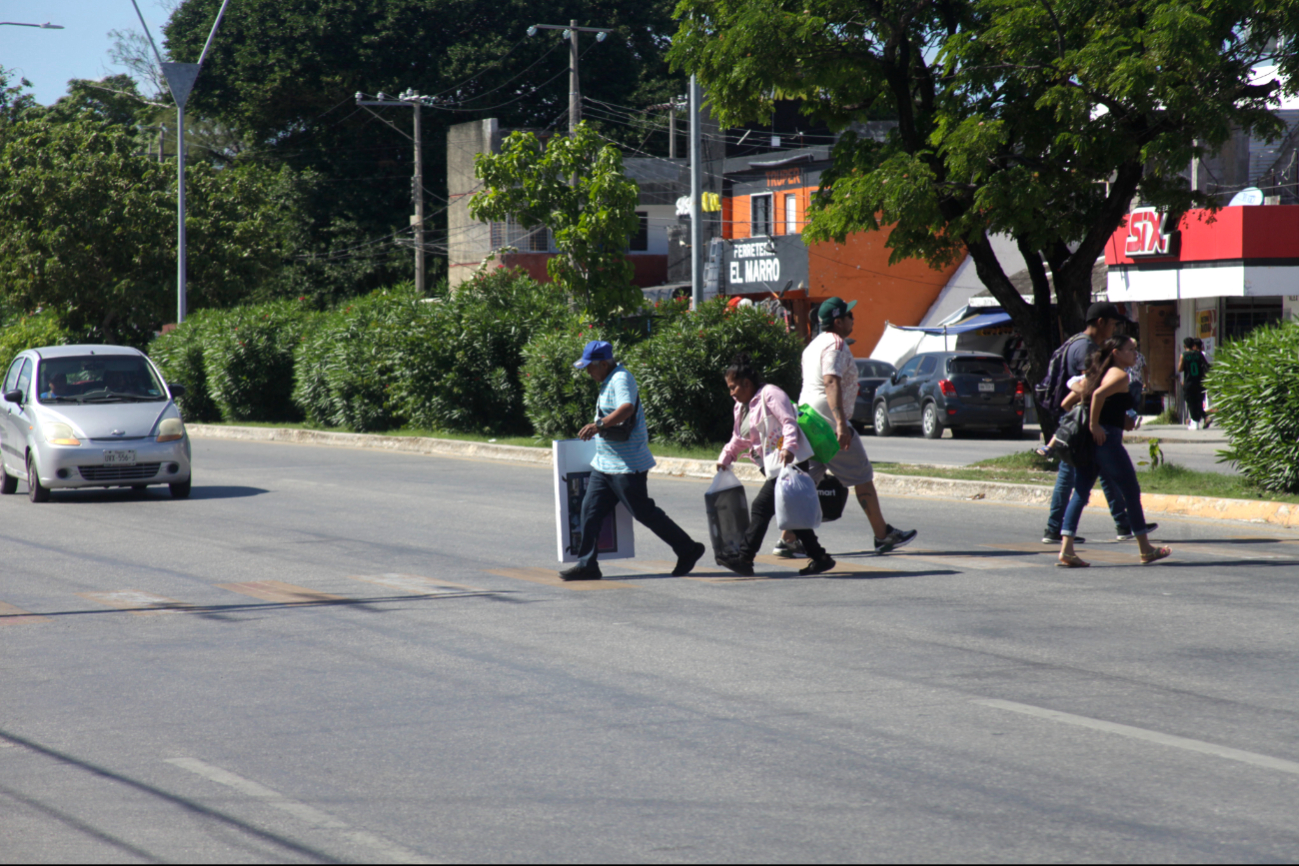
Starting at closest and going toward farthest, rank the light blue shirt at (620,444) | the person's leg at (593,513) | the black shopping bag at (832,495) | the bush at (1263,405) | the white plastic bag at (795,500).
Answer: the white plastic bag at (795,500), the light blue shirt at (620,444), the person's leg at (593,513), the black shopping bag at (832,495), the bush at (1263,405)

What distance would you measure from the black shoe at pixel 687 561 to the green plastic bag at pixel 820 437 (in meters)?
1.05

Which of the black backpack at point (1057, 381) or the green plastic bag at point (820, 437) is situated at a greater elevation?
the black backpack at point (1057, 381)

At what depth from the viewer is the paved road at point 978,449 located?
2064 centimetres

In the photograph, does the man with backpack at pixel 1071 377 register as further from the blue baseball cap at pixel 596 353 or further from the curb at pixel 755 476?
the blue baseball cap at pixel 596 353

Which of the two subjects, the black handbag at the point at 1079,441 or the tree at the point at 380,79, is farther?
the tree at the point at 380,79

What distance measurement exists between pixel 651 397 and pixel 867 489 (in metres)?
10.3

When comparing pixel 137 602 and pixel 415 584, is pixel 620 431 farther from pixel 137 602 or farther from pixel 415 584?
pixel 137 602

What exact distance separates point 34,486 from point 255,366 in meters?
14.4

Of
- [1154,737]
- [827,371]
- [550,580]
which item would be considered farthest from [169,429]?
[1154,737]

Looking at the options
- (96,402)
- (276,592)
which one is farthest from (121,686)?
(96,402)

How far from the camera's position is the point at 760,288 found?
4609cm

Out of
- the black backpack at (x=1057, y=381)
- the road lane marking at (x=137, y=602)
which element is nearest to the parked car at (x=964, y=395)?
the black backpack at (x=1057, y=381)

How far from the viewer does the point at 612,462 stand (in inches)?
387

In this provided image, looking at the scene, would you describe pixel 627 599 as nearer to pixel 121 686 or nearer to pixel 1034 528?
pixel 121 686
